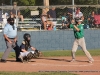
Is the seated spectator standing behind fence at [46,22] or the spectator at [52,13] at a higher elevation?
the spectator at [52,13]

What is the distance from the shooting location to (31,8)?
74.3 ft

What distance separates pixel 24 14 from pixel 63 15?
239 cm

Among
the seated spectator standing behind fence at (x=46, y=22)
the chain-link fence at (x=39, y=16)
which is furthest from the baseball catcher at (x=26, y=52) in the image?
the seated spectator standing behind fence at (x=46, y=22)

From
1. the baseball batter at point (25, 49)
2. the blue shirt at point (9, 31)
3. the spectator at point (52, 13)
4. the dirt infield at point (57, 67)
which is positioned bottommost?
the dirt infield at point (57, 67)

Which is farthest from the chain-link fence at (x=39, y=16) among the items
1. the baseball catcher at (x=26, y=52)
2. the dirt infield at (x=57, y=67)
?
the baseball catcher at (x=26, y=52)

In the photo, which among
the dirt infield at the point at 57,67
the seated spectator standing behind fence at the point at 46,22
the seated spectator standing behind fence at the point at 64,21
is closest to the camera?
the dirt infield at the point at 57,67

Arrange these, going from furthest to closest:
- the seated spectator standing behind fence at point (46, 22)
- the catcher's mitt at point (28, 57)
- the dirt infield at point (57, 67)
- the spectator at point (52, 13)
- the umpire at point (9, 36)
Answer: the spectator at point (52, 13) → the seated spectator standing behind fence at point (46, 22) → the umpire at point (9, 36) → the catcher's mitt at point (28, 57) → the dirt infield at point (57, 67)

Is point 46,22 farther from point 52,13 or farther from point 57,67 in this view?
point 57,67

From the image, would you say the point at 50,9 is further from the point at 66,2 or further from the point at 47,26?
the point at 66,2

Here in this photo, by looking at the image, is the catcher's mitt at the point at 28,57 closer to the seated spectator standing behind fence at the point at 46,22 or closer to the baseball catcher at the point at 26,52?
the baseball catcher at the point at 26,52

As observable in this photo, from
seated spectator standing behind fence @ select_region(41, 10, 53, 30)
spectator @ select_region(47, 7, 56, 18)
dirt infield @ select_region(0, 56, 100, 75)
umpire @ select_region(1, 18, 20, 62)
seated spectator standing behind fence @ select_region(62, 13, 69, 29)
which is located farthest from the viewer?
spectator @ select_region(47, 7, 56, 18)

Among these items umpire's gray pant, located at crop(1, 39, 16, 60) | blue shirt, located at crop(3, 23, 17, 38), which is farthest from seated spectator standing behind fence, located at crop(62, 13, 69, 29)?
blue shirt, located at crop(3, 23, 17, 38)

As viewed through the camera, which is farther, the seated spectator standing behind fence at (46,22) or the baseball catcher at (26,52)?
the seated spectator standing behind fence at (46,22)

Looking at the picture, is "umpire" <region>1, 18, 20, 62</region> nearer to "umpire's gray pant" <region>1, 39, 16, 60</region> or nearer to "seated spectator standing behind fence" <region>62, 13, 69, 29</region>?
"umpire's gray pant" <region>1, 39, 16, 60</region>
